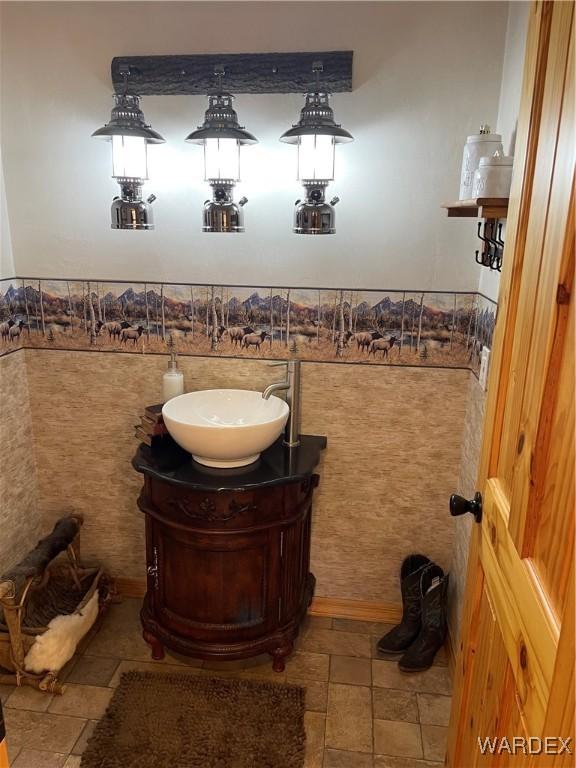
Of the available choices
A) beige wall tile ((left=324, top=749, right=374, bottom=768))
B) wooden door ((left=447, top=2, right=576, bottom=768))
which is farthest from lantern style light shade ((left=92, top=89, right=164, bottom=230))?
beige wall tile ((left=324, top=749, right=374, bottom=768))

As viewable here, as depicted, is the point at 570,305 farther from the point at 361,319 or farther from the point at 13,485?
the point at 13,485

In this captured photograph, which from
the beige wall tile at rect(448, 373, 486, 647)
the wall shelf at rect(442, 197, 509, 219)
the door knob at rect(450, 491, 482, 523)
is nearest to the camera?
the door knob at rect(450, 491, 482, 523)

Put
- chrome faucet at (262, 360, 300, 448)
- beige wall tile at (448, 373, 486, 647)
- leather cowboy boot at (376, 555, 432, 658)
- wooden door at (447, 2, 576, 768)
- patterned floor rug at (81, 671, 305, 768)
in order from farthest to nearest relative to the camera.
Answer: leather cowboy boot at (376, 555, 432, 658)
chrome faucet at (262, 360, 300, 448)
beige wall tile at (448, 373, 486, 647)
patterned floor rug at (81, 671, 305, 768)
wooden door at (447, 2, 576, 768)

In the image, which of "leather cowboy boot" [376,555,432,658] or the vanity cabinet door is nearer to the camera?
the vanity cabinet door

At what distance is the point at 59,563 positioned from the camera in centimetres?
249

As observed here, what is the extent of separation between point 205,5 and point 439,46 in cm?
81

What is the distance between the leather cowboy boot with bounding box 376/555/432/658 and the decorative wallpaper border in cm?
87

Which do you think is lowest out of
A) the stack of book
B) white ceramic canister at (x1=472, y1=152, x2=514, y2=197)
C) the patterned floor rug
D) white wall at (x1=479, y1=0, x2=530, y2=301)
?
the patterned floor rug

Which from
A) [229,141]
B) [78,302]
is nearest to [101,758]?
[78,302]

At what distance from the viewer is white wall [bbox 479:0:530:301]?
5.78 feet

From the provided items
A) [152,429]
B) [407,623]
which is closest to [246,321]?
[152,429]

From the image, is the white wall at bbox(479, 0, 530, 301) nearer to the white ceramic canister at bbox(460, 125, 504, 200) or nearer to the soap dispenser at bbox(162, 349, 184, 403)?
the white ceramic canister at bbox(460, 125, 504, 200)

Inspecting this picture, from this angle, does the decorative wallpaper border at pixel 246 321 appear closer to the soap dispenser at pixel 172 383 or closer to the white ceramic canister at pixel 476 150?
the soap dispenser at pixel 172 383

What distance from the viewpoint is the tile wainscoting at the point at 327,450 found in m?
2.29
